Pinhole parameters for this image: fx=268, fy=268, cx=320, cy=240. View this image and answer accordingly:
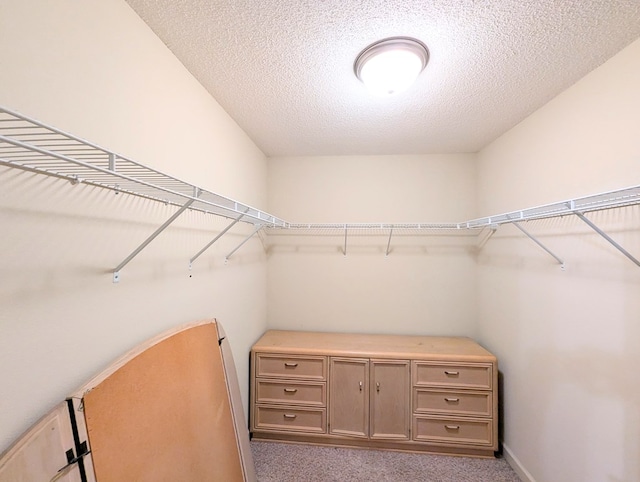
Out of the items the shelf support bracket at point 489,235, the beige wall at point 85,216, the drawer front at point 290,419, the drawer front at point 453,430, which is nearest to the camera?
the beige wall at point 85,216

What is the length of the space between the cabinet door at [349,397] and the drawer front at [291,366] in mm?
100

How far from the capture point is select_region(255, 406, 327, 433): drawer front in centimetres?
220

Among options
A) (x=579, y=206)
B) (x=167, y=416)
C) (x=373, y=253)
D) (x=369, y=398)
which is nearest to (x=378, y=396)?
(x=369, y=398)

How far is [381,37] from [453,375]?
2322 millimetres

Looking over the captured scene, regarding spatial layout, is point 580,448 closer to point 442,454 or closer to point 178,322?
point 442,454

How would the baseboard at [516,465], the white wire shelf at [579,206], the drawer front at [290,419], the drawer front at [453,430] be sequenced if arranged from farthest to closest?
the drawer front at [290,419] → the drawer front at [453,430] → the baseboard at [516,465] → the white wire shelf at [579,206]

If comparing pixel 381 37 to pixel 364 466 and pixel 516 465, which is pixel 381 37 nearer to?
pixel 364 466

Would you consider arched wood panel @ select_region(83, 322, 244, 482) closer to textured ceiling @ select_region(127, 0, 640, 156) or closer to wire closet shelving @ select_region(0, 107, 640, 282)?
wire closet shelving @ select_region(0, 107, 640, 282)

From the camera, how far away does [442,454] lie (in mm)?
2129

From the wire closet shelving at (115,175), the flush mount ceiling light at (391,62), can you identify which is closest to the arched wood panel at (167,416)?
the wire closet shelving at (115,175)

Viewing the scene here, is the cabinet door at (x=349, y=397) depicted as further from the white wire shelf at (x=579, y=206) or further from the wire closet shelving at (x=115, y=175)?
the white wire shelf at (x=579, y=206)

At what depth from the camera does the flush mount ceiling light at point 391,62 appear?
122 cm

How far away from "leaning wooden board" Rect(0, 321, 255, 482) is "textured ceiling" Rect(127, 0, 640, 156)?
1374 mm

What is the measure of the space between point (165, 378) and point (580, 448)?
216 centimetres
